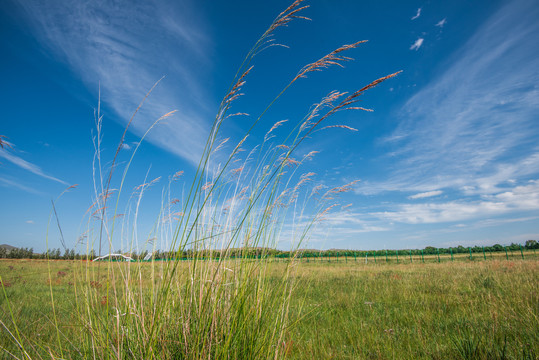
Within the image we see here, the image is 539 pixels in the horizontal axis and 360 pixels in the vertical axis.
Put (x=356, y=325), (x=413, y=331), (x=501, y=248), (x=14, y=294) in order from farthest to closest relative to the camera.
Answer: (x=501, y=248)
(x=14, y=294)
(x=356, y=325)
(x=413, y=331)

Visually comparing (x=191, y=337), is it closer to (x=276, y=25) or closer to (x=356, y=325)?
(x=276, y=25)

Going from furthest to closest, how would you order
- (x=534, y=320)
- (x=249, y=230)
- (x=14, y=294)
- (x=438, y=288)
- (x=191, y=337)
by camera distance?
(x=14, y=294) → (x=438, y=288) → (x=534, y=320) → (x=249, y=230) → (x=191, y=337)

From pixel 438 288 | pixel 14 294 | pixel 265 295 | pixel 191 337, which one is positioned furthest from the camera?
pixel 14 294

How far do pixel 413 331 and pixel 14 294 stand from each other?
9.30m

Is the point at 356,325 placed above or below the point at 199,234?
below

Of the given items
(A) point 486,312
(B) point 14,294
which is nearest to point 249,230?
(A) point 486,312

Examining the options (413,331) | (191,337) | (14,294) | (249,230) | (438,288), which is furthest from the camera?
(14,294)

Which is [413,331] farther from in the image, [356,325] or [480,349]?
[480,349]

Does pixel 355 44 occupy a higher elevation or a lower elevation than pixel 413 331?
higher

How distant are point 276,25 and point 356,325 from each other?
3505 mm

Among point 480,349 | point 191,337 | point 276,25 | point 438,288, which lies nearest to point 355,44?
point 276,25

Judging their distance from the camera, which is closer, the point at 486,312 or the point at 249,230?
the point at 249,230

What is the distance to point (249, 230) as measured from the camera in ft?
6.95

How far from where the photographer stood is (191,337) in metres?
1.54
